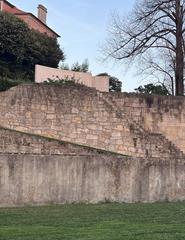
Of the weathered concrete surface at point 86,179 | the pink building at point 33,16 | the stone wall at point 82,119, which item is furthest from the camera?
the pink building at point 33,16

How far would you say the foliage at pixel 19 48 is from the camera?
39.6 m

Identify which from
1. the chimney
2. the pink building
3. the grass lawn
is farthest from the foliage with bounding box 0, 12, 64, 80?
the grass lawn

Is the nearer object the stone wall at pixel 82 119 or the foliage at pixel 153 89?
the stone wall at pixel 82 119

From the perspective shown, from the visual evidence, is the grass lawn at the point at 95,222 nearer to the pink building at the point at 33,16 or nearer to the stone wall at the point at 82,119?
the stone wall at the point at 82,119

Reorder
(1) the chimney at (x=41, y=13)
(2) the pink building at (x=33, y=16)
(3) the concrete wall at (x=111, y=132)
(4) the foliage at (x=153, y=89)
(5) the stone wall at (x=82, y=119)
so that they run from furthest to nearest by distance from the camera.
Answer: (1) the chimney at (x=41, y=13) < (2) the pink building at (x=33, y=16) < (4) the foliage at (x=153, y=89) < (5) the stone wall at (x=82, y=119) < (3) the concrete wall at (x=111, y=132)

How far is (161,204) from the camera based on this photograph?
14.5m

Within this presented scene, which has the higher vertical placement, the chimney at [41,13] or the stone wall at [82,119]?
the chimney at [41,13]

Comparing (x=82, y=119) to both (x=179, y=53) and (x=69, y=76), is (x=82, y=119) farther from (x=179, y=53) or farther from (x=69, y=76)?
(x=179, y=53)

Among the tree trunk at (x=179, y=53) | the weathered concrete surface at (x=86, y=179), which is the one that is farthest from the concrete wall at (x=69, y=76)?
the weathered concrete surface at (x=86, y=179)

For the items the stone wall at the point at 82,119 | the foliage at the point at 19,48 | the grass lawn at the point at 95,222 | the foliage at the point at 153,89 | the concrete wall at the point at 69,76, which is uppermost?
the foliage at the point at 19,48

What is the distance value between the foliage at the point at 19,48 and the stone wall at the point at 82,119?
11362mm

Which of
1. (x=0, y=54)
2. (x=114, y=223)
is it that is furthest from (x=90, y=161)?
(x=0, y=54)

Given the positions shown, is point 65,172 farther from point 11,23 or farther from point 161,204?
point 11,23

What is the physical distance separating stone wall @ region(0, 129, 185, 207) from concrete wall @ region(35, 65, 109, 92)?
1787 centimetres
